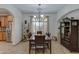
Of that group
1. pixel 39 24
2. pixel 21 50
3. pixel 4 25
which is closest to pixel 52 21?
pixel 39 24

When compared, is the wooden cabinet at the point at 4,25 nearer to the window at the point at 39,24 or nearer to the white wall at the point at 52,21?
the white wall at the point at 52,21

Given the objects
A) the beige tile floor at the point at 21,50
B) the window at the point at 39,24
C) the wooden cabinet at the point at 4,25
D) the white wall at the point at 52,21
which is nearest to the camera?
the beige tile floor at the point at 21,50

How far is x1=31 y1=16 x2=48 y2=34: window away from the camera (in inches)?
530

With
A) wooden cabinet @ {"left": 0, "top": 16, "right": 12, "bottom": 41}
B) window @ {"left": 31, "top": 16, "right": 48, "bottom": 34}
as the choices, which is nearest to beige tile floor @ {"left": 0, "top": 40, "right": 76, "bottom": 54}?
wooden cabinet @ {"left": 0, "top": 16, "right": 12, "bottom": 41}

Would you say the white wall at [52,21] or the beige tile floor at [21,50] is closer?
the beige tile floor at [21,50]

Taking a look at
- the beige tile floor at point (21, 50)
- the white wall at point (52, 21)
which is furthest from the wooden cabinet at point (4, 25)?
the beige tile floor at point (21, 50)

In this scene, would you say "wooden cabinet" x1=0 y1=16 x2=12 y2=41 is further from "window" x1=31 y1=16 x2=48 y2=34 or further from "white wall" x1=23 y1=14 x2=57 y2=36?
"window" x1=31 y1=16 x2=48 y2=34

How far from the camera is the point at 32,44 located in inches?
268

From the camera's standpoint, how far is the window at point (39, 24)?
13469 mm

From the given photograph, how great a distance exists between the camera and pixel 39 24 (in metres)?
13.5

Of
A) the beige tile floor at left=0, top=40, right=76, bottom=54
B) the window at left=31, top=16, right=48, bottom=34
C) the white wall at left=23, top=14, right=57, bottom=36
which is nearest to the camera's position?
the beige tile floor at left=0, top=40, right=76, bottom=54
